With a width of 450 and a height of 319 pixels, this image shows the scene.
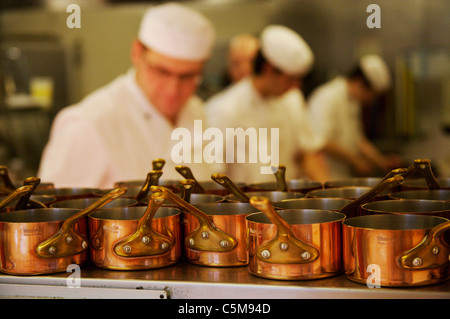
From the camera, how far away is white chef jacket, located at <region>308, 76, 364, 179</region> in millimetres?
4949

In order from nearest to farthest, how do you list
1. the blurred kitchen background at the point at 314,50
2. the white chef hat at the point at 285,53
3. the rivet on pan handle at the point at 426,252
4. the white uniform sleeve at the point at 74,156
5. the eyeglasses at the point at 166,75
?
the rivet on pan handle at the point at 426,252 → the white uniform sleeve at the point at 74,156 → the eyeglasses at the point at 166,75 → the white chef hat at the point at 285,53 → the blurred kitchen background at the point at 314,50

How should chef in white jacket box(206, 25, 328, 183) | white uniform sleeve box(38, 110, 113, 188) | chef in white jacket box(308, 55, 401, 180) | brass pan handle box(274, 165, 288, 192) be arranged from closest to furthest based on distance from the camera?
brass pan handle box(274, 165, 288, 192) → white uniform sleeve box(38, 110, 113, 188) → chef in white jacket box(206, 25, 328, 183) → chef in white jacket box(308, 55, 401, 180)

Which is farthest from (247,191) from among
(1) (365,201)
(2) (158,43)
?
(2) (158,43)

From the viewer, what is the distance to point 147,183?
4.66 ft

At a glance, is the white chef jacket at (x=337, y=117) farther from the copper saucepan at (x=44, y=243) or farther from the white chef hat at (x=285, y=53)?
the copper saucepan at (x=44, y=243)

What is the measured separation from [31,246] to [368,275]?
634 mm

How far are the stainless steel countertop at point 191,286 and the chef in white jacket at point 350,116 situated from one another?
3.82 m

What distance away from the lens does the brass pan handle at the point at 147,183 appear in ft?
4.62

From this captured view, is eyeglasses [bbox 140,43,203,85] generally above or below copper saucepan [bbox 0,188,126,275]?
above

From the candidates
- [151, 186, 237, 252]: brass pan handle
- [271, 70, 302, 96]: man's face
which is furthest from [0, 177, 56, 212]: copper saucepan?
[271, 70, 302, 96]: man's face

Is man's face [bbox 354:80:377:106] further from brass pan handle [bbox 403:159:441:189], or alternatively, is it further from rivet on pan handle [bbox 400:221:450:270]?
rivet on pan handle [bbox 400:221:450:270]

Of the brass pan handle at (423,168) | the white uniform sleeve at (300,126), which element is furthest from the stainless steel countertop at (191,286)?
the white uniform sleeve at (300,126)

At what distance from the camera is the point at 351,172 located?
516 centimetres
